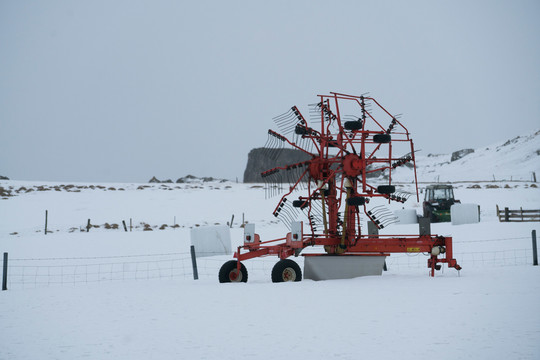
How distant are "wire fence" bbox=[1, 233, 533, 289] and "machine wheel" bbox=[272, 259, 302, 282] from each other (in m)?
2.30

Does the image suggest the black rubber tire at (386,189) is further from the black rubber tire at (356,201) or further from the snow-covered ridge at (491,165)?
the snow-covered ridge at (491,165)

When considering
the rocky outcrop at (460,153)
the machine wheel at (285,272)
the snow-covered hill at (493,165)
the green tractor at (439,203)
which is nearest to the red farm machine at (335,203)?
the machine wheel at (285,272)

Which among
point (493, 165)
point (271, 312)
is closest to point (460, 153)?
point (493, 165)

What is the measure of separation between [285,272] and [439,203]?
21.2m

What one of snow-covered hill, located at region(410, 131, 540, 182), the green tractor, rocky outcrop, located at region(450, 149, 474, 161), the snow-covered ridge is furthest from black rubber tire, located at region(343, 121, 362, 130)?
rocky outcrop, located at region(450, 149, 474, 161)

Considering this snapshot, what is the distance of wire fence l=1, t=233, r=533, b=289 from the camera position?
49.0 ft

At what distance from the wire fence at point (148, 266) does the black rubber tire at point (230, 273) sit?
6.09ft

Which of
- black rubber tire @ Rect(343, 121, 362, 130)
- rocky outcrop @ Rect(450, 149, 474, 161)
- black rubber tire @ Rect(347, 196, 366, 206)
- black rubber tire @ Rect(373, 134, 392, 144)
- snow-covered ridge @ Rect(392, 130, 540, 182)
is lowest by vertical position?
black rubber tire @ Rect(347, 196, 366, 206)

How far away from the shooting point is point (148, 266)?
55.3 feet

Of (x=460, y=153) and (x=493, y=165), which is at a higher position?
(x=460, y=153)

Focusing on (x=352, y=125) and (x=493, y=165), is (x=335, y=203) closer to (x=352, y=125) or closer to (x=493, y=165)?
(x=352, y=125)

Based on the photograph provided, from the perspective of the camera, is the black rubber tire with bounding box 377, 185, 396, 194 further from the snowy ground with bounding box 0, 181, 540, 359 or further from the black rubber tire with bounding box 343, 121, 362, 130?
the snowy ground with bounding box 0, 181, 540, 359

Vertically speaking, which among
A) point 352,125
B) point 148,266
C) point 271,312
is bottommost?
point 271,312

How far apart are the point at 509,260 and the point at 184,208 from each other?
26.1 metres
